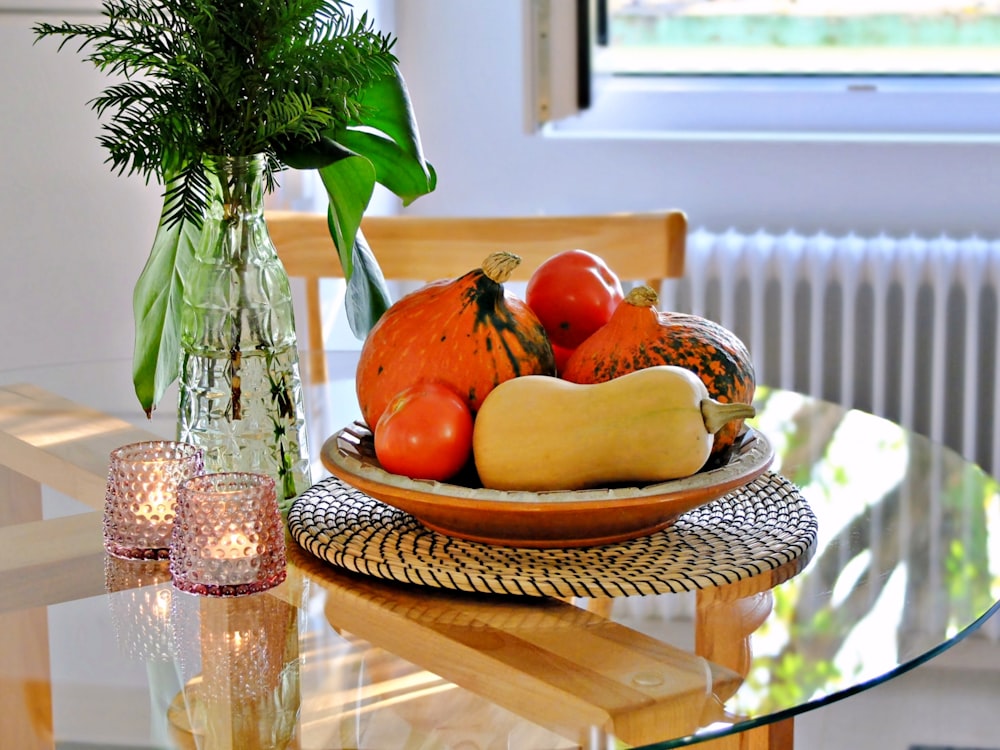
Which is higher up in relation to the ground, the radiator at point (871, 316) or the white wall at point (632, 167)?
the white wall at point (632, 167)


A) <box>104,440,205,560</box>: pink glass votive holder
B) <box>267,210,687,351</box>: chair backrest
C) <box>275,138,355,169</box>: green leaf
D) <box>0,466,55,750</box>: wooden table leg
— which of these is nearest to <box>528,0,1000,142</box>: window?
<box>267,210,687,351</box>: chair backrest

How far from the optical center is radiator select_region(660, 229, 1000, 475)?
208cm

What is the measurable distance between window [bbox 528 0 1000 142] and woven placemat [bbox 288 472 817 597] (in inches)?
56.7

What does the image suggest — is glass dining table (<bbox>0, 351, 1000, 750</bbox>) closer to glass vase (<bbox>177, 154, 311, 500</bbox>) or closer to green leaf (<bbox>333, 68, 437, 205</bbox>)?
glass vase (<bbox>177, 154, 311, 500</bbox>)

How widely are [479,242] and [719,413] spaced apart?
2.70 ft

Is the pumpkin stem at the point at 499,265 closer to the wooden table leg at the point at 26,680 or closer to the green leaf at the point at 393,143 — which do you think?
the green leaf at the point at 393,143

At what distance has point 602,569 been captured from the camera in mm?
694

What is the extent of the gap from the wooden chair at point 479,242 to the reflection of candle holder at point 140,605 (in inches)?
29.9

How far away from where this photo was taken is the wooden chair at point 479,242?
147 centimetres

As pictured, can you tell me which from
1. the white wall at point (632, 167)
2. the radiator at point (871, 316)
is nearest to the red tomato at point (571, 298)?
the radiator at point (871, 316)

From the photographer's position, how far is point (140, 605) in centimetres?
70

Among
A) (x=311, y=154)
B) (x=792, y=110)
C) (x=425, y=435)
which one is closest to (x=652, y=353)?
(x=425, y=435)

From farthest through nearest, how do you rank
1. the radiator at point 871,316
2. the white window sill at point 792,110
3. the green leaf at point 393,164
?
the white window sill at point 792,110, the radiator at point 871,316, the green leaf at point 393,164

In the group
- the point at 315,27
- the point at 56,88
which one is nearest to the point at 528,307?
the point at 315,27
